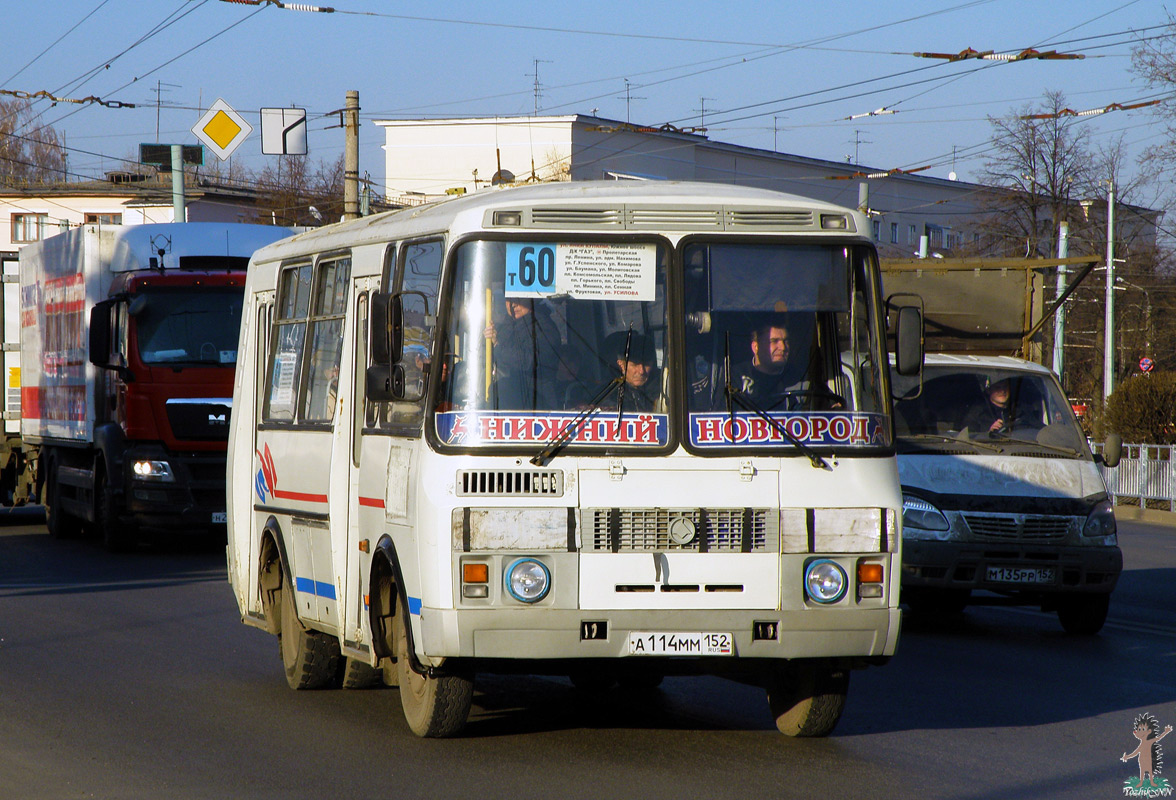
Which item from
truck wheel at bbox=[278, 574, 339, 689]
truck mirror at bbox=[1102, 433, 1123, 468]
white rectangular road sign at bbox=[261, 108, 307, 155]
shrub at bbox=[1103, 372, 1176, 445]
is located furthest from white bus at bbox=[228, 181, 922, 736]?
white rectangular road sign at bbox=[261, 108, 307, 155]

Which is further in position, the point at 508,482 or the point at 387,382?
the point at 387,382

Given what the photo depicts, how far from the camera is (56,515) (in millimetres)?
21531

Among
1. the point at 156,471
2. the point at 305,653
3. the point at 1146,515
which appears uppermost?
the point at 156,471

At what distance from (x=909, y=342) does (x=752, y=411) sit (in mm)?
936

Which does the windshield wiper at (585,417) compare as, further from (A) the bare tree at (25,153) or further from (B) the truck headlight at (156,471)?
(A) the bare tree at (25,153)

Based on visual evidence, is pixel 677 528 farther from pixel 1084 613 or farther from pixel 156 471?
pixel 156 471

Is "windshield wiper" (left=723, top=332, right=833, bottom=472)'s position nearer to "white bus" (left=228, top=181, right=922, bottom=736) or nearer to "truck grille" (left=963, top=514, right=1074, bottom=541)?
"white bus" (left=228, top=181, right=922, bottom=736)

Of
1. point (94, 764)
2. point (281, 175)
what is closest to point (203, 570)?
point (94, 764)

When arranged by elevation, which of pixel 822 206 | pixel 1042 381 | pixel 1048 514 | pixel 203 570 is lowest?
pixel 203 570

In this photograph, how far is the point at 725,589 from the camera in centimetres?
721

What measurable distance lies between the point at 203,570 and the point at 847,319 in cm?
1103

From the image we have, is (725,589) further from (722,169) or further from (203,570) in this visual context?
(722,169)

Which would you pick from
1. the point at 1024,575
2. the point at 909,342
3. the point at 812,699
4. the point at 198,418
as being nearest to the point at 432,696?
the point at 812,699

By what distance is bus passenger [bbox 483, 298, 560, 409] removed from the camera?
7.23 meters
